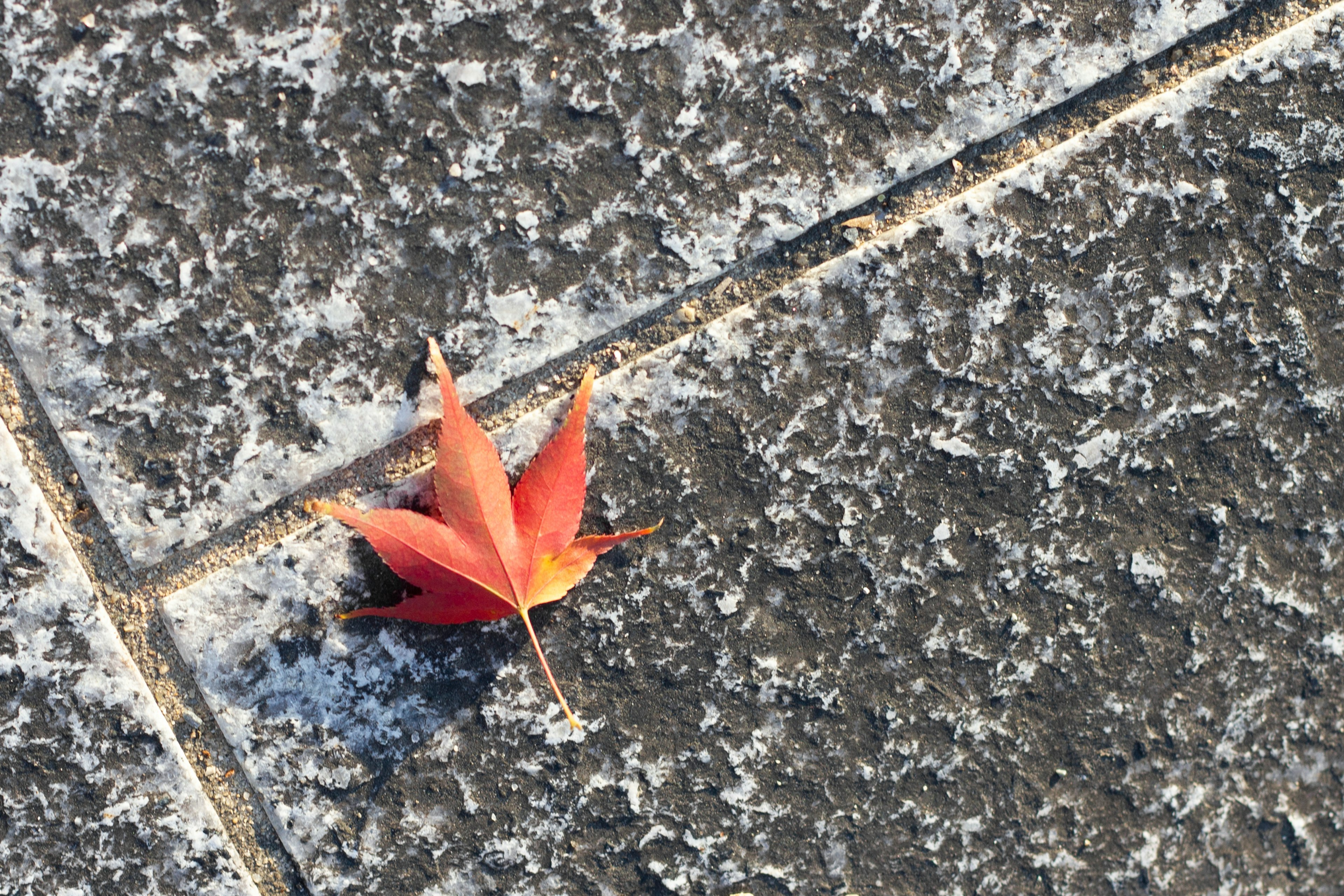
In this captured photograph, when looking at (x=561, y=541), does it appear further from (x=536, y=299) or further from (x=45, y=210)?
(x=45, y=210)

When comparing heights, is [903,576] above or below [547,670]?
below

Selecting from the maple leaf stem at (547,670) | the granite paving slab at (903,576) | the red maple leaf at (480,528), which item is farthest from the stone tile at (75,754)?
the maple leaf stem at (547,670)

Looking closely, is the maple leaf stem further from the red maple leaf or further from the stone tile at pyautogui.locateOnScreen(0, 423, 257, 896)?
the stone tile at pyautogui.locateOnScreen(0, 423, 257, 896)

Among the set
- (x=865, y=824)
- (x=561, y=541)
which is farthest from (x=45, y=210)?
(x=865, y=824)

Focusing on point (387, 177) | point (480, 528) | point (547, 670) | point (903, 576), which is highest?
point (387, 177)

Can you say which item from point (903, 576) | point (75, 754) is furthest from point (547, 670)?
point (75, 754)

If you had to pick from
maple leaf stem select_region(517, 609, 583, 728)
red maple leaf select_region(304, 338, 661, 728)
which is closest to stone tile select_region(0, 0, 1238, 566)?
red maple leaf select_region(304, 338, 661, 728)

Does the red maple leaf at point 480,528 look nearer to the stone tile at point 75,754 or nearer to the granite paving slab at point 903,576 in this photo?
the granite paving slab at point 903,576

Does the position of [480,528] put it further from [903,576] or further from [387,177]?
[903,576]
